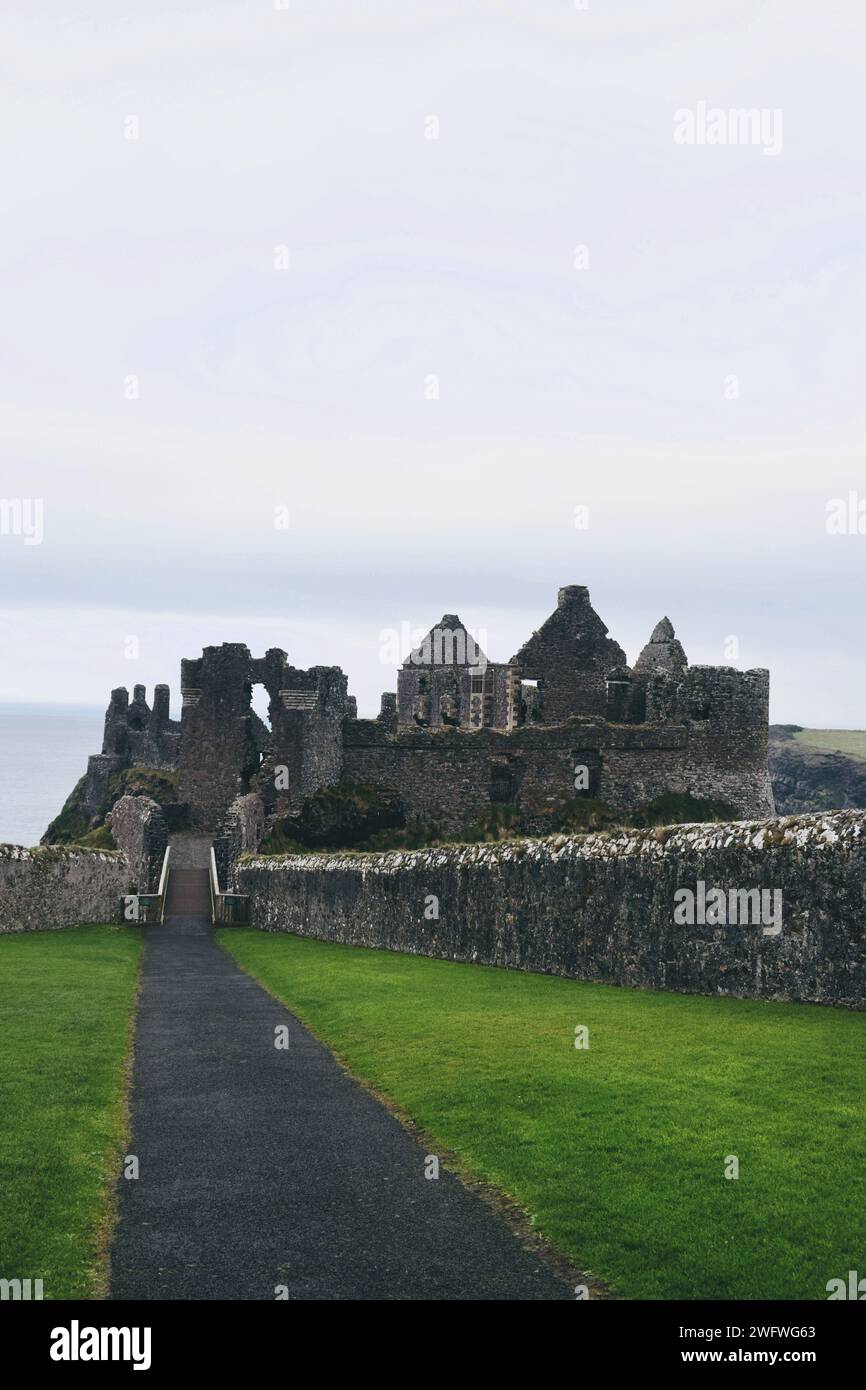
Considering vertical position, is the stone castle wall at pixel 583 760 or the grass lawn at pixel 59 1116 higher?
the stone castle wall at pixel 583 760

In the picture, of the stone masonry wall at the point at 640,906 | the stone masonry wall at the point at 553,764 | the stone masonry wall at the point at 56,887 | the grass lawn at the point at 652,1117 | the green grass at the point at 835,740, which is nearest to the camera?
the grass lawn at the point at 652,1117

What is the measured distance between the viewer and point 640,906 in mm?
19594

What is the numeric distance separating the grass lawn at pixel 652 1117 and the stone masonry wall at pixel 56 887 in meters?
14.8

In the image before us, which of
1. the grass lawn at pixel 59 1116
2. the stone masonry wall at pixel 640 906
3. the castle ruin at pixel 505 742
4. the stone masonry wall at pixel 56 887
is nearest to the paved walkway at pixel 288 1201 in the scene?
the grass lawn at pixel 59 1116

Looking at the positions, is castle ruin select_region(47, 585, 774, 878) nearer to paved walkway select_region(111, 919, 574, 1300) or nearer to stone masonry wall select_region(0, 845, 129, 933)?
stone masonry wall select_region(0, 845, 129, 933)

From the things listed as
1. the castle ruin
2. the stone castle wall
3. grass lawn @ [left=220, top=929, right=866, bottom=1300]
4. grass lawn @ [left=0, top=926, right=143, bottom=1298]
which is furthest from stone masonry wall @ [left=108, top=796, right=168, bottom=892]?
grass lawn @ [left=220, top=929, right=866, bottom=1300]

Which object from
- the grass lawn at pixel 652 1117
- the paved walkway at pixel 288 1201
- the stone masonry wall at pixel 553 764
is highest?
the stone masonry wall at pixel 553 764

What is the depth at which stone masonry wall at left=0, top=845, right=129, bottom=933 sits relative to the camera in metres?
31.1

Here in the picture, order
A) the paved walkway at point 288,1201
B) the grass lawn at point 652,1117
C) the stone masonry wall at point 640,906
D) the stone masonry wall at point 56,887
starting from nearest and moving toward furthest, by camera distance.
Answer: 1. the paved walkway at point 288,1201
2. the grass lawn at point 652,1117
3. the stone masonry wall at point 640,906
4. the stone masonry wall at point 56,887

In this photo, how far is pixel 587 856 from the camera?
2123 centimetres

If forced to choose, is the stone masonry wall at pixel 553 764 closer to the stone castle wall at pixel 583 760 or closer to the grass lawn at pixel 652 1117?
the stone castle wall at pixel 583 760

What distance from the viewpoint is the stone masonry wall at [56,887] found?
31109 mm

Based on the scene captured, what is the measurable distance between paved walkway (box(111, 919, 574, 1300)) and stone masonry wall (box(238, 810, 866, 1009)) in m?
6.42

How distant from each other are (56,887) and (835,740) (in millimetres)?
140450
